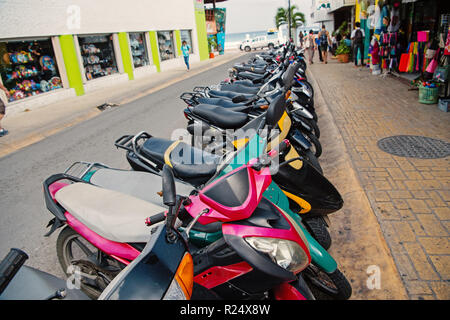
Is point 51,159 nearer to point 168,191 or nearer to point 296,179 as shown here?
point 296,179

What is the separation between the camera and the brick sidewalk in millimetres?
2672

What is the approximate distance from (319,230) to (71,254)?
2.22 m

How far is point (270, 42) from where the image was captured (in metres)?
43.7

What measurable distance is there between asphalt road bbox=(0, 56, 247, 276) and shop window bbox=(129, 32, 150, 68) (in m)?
9.25

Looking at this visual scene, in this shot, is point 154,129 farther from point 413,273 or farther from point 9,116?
point 9,116

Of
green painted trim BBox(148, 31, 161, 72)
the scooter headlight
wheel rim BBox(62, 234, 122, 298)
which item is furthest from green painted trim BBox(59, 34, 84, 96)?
the scooter headlight

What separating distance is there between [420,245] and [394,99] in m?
6.19

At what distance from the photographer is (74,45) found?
14.1 metres

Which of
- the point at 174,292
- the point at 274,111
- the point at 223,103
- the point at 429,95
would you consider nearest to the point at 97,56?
the point at 223,103

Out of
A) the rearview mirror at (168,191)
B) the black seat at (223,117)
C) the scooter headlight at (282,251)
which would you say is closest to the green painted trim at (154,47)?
the black seat at (223,117)

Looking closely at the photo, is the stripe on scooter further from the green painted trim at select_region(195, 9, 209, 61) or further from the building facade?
the green painted trim at select_region(195, 9, 209, 61)

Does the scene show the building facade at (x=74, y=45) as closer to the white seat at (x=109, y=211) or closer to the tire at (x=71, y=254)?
the tire at (x=71, y=254)
